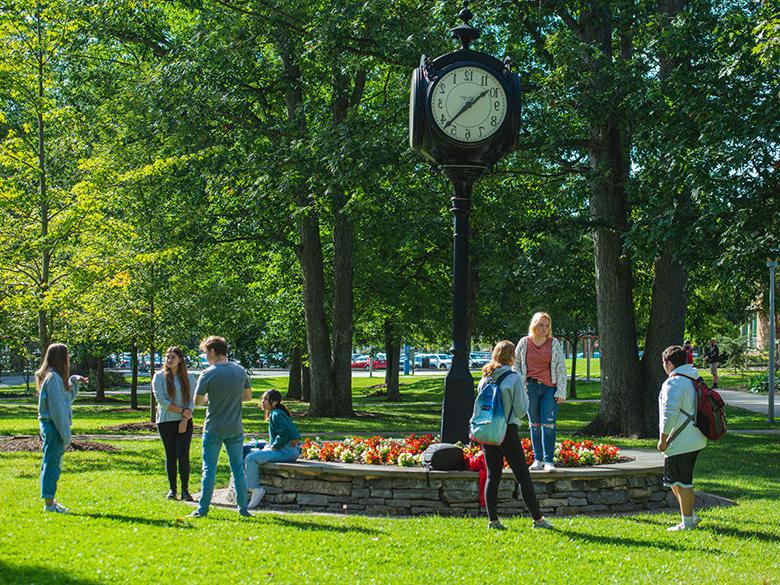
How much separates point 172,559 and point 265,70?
709 inches

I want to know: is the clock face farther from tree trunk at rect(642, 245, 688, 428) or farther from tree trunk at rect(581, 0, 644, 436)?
tree trunk at rect(642, 245, 688, 428)

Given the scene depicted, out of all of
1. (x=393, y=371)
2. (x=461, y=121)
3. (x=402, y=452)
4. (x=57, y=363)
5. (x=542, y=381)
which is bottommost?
(x=402, y=452)

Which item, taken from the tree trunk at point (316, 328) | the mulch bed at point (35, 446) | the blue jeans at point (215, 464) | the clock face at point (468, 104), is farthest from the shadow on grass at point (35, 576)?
the tree trunk at point (316, 328)

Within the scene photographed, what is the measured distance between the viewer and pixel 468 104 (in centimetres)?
Result: 972

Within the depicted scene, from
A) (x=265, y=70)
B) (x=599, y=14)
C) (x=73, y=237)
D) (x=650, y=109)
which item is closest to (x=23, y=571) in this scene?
(x=73, y=237)

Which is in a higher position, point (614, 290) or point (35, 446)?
point (614, 290)

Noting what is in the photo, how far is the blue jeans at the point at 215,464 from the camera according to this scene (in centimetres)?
912

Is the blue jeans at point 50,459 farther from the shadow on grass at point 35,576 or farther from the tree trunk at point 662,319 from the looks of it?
the tree trunk at point 662,319

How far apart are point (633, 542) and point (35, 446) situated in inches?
426

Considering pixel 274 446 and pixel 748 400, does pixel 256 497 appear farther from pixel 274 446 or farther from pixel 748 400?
pixel 748 400

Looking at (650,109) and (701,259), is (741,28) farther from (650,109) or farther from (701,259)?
(701,259)

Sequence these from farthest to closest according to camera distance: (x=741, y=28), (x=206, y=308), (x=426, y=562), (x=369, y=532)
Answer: (x=206, y=308)
(x=741, y=28)
(x=369, y=532)
(x=426, y=562)

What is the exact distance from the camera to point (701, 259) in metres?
15.5

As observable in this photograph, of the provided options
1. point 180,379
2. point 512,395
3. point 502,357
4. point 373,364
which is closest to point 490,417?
point 512,395
